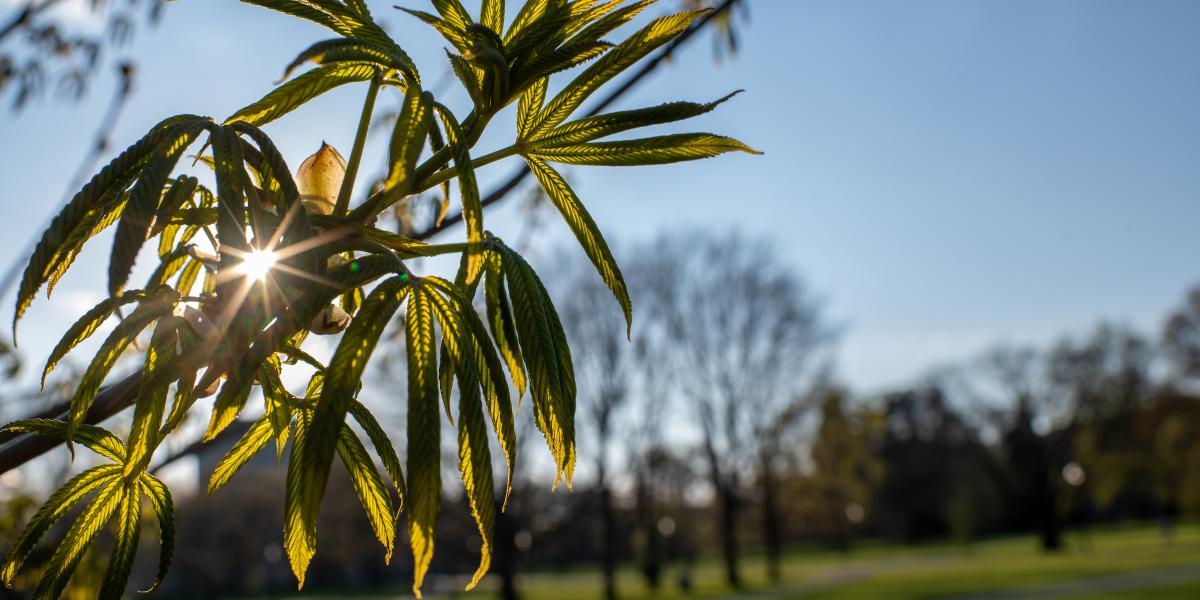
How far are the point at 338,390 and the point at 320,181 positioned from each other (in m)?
0.26

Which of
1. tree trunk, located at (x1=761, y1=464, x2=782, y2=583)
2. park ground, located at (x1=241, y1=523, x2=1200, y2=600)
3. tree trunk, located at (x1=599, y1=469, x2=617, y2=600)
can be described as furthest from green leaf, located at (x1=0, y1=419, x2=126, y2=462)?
tree trunk, located at (x1=761, y1=464, x2=782, y2=583)

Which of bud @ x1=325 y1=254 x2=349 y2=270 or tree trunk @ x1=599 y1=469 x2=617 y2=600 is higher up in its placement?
bud @ x1=325 y1=254 x2=349 y2=270

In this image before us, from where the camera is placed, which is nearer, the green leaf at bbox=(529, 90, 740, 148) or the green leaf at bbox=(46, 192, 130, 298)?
the green leaf at bbox=(46, 192, 130, 298)

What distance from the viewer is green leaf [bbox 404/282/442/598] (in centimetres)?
67

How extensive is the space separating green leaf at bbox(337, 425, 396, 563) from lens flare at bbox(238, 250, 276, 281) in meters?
0.28

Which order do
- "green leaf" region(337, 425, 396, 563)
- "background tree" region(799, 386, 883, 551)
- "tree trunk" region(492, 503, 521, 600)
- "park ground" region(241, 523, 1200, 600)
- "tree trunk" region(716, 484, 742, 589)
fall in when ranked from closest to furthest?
"green leaf" region(337, 425, 396, 563), "park ground" region(241, 523, 1200, 600), "tree trunk" region(492, 503, 521, 600), "tree trunk" region(716, 484, 742, 589), "background tree" region(799, 386, 883, 551)

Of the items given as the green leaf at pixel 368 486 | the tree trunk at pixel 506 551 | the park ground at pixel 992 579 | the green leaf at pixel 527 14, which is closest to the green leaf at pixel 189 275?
the green leaf at pixel 368 486

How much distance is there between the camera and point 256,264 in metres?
0.71

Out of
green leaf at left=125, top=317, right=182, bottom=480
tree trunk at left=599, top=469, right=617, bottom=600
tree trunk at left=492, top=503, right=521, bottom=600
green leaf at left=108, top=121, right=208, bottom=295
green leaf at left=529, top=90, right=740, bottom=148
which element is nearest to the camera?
green leaf at left=108, top=121, right=208, bottom=295

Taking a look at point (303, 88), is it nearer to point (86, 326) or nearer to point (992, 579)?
point (86, 326)

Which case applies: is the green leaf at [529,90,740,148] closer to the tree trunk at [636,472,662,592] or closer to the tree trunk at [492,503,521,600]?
the tree trunk at [492,503,521,600]

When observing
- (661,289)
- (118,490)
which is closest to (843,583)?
(661,289)

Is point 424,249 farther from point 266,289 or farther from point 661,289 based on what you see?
point 661,289

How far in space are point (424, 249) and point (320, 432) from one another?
9.3 inches
